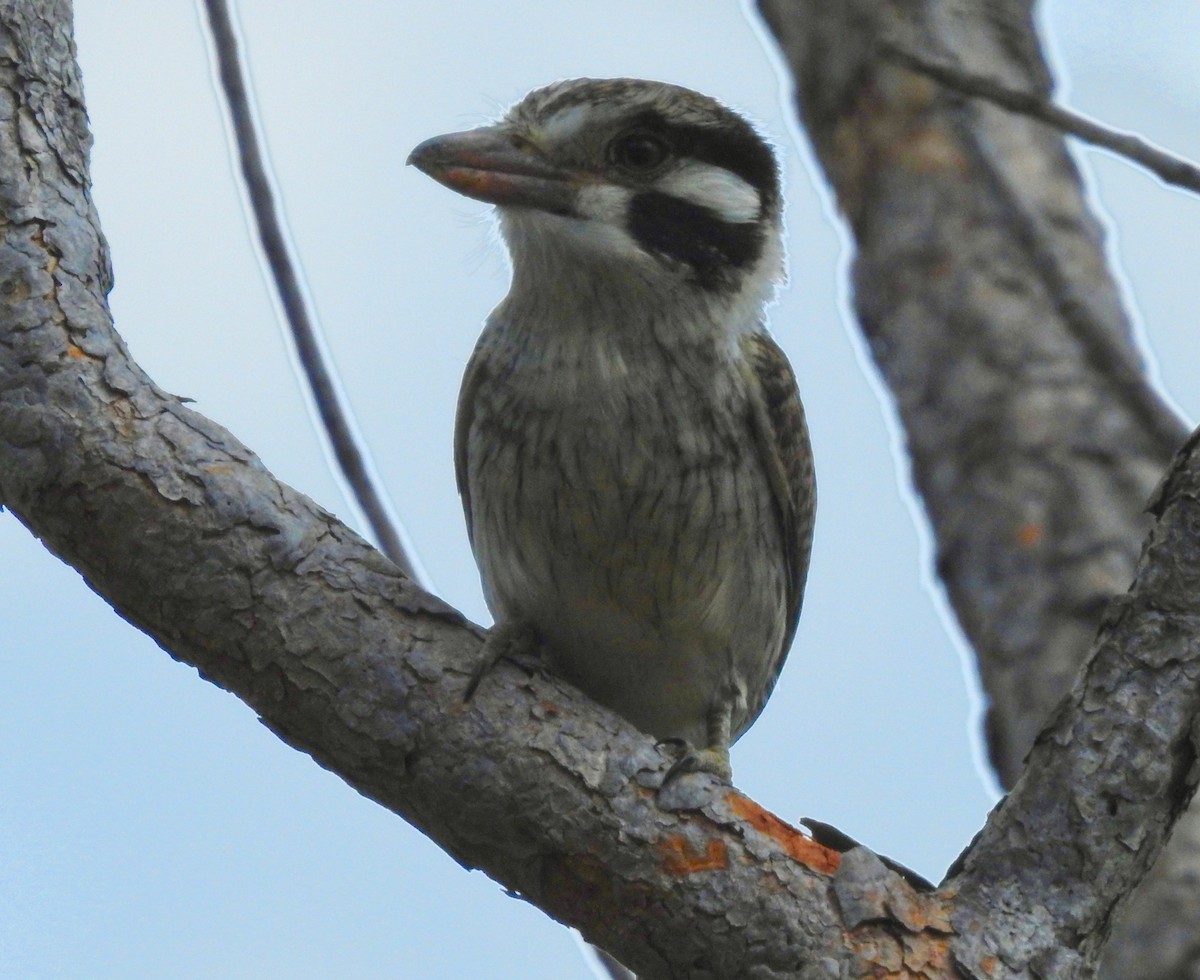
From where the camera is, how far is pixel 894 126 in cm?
450

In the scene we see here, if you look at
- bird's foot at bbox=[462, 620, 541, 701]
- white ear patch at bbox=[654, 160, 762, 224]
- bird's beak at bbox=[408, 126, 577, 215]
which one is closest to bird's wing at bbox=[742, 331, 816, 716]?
white ear patch at bbox=[654, 160, 762, 224]

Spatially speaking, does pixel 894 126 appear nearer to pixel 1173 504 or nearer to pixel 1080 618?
pixel 1080 618

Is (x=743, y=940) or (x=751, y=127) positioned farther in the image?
(x=751, y=127)

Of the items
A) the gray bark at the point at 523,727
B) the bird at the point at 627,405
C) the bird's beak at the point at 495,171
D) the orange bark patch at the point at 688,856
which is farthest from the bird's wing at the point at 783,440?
the orange bark patch at the point at 688,856

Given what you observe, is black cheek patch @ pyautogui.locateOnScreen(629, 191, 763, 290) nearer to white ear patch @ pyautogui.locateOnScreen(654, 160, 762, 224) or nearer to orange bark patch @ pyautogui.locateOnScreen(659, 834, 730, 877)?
white ear patch @ pyautogui.locateOnScreen(654, 160, 762, 224)

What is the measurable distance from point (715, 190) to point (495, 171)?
0.58 meters

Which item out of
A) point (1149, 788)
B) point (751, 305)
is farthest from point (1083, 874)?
point (751, 305)

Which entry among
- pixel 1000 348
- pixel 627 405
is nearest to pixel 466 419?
pixel 627 405

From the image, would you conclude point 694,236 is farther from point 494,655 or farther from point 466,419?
point 494,655

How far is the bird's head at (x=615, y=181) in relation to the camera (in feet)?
11.6

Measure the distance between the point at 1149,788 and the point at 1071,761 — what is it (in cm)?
13

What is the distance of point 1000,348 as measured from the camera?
161 inches

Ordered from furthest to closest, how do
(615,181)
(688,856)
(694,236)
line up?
(694,236)
(615,181)
(688,856)

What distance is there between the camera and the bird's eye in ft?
12.0
